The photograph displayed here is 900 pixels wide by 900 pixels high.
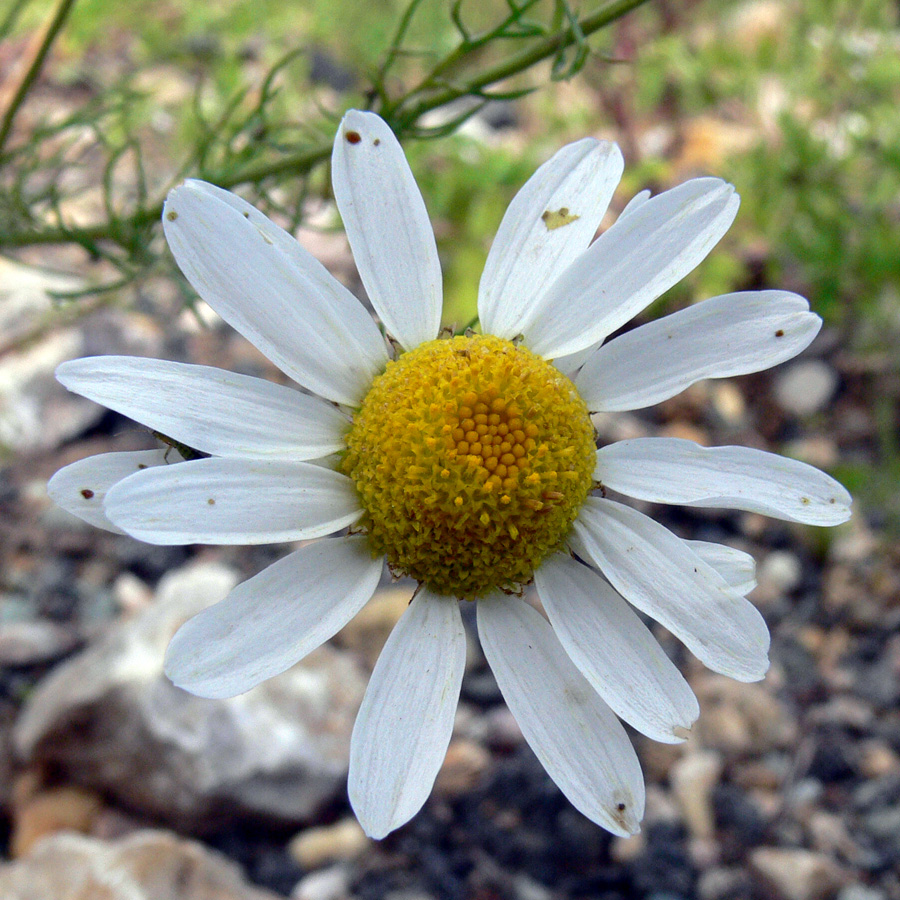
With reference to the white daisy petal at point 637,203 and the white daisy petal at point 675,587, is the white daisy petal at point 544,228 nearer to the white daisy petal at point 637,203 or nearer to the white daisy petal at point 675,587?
the white daisy petal at point 637,203

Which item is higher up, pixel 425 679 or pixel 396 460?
pixel 396 460

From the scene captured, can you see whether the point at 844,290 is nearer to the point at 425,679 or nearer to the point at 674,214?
the point at 674,214

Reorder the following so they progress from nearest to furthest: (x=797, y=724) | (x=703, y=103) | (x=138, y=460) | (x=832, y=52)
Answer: (x=138, y=460), (x=797, y=724), (x=832, y=52), (x=703, y=103)

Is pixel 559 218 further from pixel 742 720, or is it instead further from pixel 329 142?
pixel 742 720

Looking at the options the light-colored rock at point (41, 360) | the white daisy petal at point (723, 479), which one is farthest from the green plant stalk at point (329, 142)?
the light-colored rock at point (41, 360)

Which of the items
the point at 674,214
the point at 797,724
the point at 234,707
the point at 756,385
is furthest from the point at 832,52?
the point at 234,707

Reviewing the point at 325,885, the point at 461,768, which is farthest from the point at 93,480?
the point at 461,768

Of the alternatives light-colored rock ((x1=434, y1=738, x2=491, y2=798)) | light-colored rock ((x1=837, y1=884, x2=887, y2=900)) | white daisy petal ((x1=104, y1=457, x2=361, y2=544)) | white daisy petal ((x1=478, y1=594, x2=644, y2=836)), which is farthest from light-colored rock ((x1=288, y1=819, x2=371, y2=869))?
white daisy petal ((x1=104, y1=457, x2=361, y2=544))
